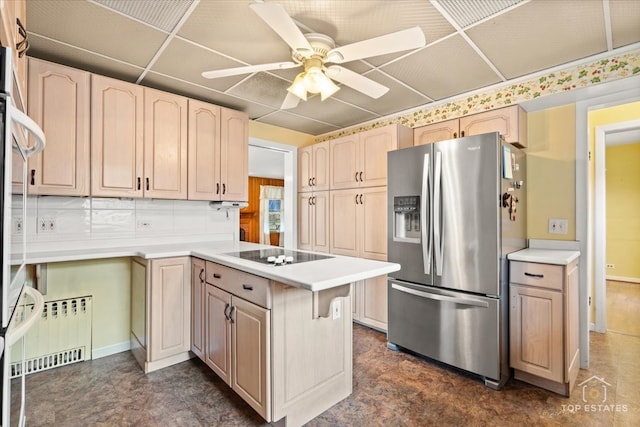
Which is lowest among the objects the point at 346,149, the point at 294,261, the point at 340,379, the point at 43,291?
the point at 340,379

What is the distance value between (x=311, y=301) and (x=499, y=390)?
1483 millimetres

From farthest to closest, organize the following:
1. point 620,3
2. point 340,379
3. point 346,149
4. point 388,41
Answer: point 346,149 → point 340,379 → point 620,3 → point 388,41

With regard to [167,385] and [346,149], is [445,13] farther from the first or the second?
[167,385]

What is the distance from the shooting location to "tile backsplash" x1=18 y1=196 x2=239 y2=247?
7.66 feet

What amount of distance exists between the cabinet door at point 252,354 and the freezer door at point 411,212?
138 centimetres

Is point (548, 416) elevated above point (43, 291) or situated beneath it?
situated beneath

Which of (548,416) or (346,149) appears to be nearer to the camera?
(548,416)

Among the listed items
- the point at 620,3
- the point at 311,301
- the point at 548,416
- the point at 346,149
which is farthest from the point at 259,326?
the point at 620,3

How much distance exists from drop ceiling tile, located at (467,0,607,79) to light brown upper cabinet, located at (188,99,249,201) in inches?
85.7

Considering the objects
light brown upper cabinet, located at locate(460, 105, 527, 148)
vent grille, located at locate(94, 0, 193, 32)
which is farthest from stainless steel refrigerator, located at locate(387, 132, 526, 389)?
vent grille, located at locate(94, 0, 193, 32)

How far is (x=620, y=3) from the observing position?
163 cm

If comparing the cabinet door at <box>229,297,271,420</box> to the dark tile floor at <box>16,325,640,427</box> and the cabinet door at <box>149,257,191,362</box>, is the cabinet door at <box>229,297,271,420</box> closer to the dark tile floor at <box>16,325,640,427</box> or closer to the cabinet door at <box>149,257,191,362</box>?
the dark tile floor at <box>16,325,640,427</box>

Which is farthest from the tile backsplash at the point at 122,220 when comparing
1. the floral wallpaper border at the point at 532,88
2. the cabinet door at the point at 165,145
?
the floral wallpaper border at the point at 532,88

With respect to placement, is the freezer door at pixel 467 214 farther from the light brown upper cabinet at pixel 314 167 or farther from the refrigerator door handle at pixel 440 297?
the light brown upper cabinet at pixel 314 167
